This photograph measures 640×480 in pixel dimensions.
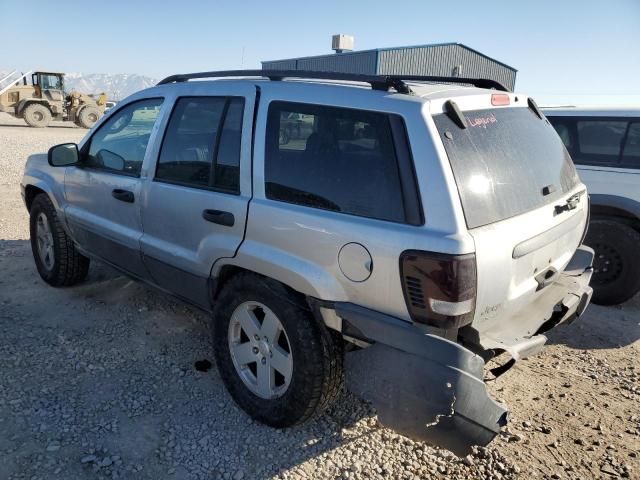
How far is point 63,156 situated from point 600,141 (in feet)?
16.0

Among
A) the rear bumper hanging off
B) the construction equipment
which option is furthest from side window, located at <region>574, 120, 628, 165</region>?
the construction equipment

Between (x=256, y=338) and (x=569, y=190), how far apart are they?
203cm

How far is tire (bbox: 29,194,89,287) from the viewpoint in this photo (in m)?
4.22

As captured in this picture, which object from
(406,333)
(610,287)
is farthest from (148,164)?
(610,287)

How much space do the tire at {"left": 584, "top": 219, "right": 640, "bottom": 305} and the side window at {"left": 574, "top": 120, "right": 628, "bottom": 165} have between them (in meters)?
0.62

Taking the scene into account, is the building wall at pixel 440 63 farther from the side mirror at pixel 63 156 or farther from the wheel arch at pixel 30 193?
the side mirror at pixel 63 156

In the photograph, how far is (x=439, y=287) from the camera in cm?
191

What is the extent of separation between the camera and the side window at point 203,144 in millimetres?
2676

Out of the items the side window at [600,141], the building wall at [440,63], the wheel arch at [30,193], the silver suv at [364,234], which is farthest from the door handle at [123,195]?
the building wall at [440,63]

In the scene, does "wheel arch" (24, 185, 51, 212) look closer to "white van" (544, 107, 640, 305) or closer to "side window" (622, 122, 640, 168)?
"white van" (544, 107, 640, 305)

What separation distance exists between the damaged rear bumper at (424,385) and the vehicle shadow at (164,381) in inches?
27.2

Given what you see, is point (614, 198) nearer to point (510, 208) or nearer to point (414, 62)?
point (510, 208)

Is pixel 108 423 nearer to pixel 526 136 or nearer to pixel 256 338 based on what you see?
pixel 256 338

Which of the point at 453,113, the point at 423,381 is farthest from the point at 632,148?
the point at 423,381
